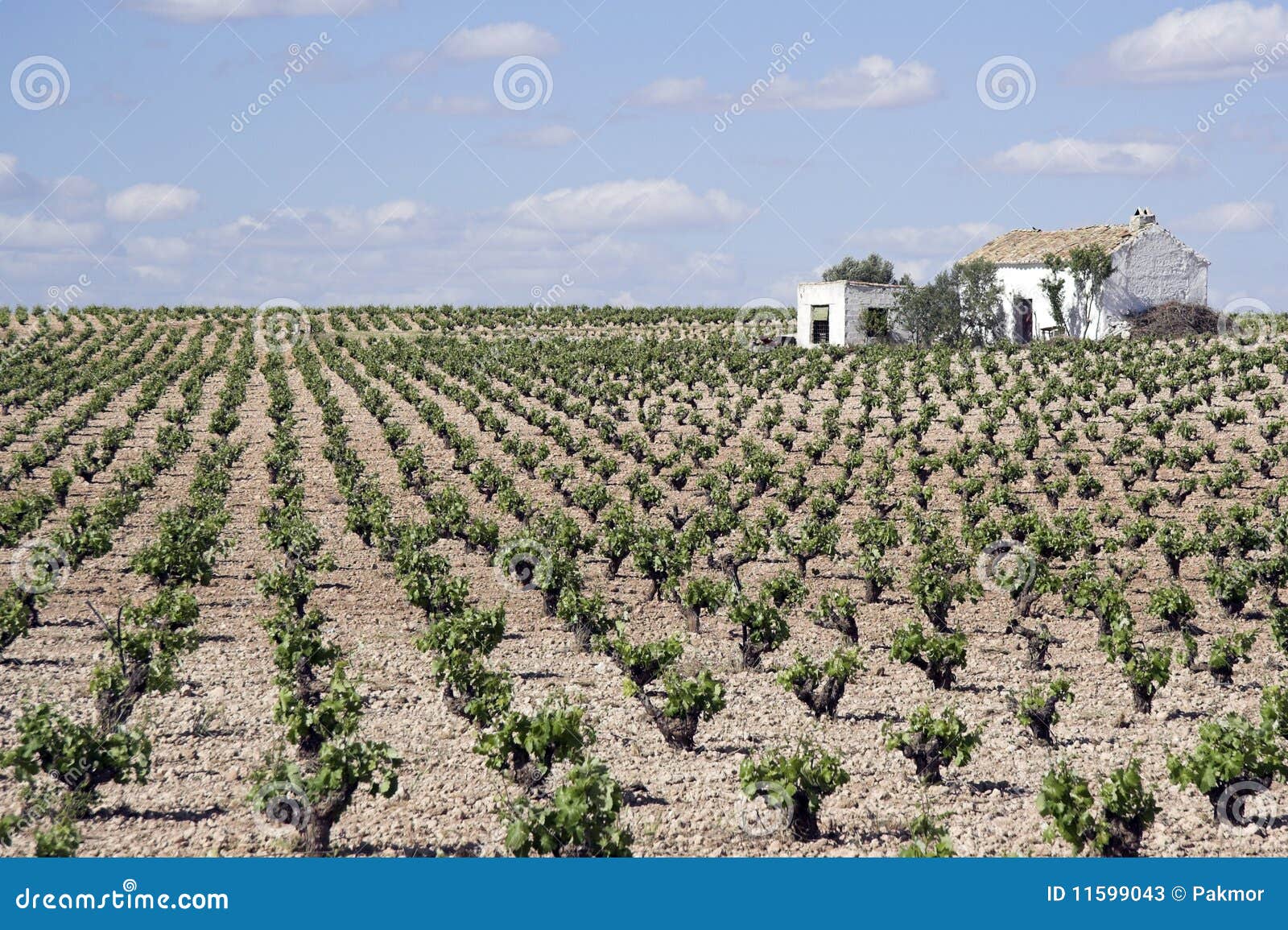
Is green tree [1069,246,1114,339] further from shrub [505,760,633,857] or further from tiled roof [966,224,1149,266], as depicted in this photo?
shrub [505,760,633,857]

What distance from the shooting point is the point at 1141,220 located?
66.6m

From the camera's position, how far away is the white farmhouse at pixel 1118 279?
64438 millimetres

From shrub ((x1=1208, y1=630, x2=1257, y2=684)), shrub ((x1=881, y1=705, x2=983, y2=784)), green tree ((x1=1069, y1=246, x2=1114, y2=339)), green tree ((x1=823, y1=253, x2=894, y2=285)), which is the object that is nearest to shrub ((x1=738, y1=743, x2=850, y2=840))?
shrub ((x1=881, y1=705, x2=983, y2=784))

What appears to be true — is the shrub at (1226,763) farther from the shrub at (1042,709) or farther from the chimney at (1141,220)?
the chimney at (1141,220)

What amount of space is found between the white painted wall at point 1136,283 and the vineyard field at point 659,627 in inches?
610

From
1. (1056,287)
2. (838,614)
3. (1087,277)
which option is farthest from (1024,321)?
(838,614)

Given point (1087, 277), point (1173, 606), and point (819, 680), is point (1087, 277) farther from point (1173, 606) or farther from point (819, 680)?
point (819, 680)

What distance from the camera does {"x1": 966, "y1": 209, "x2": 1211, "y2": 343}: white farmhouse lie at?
64438mm

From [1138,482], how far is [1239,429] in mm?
8855

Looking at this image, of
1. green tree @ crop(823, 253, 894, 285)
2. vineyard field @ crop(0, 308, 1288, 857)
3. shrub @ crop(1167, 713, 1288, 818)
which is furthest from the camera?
green tree @ crop(823, 253, 894, 285)

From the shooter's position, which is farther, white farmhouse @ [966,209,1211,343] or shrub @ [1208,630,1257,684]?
white farmhouse @ [966,209,1211,343]

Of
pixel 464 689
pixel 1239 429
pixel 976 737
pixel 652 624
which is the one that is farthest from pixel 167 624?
pixel 1239 429

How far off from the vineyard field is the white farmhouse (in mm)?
15627

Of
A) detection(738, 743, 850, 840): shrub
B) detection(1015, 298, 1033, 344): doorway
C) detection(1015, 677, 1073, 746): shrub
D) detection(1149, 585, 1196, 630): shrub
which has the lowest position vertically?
detection(738, 743, 850, 840): shrub
